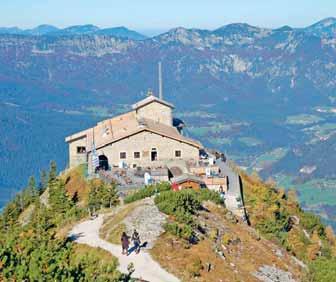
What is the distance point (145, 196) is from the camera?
58375 millimetres

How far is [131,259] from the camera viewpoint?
42688 millimetres

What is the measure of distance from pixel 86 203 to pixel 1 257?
33.6 meters

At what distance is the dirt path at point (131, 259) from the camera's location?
133ft

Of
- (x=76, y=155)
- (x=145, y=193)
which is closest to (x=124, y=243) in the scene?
(x=145, y=193)

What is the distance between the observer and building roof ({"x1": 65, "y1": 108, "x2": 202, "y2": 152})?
81500 mm

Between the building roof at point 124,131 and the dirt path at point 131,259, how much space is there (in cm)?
3056

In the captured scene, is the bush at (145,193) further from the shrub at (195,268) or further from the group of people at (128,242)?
the shrub at (195,268)

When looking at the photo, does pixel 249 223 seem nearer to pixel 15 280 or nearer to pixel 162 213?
pixel 162 213

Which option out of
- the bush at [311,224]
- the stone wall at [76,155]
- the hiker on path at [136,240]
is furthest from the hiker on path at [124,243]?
the stone wall at [76,155]

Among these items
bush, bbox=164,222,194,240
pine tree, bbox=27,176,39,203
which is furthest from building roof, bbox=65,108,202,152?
bush, bbox=164,222,194,240

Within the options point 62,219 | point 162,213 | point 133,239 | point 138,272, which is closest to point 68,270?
point 138,272

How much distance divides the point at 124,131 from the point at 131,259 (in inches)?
1666

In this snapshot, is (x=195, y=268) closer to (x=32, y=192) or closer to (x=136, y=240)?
(x=136, y=240)

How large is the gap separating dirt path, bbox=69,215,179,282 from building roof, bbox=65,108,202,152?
100 feet
